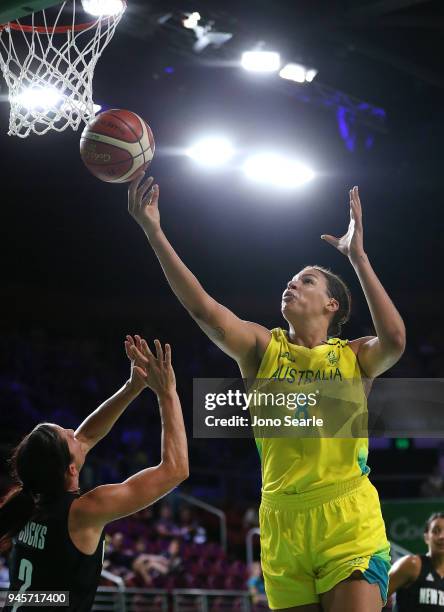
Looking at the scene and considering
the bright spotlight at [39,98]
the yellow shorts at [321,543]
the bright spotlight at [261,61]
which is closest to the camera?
the yellow shorts at [321,543]

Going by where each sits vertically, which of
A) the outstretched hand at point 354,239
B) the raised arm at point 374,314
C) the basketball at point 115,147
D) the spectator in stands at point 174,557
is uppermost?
the basketball at point 115,147

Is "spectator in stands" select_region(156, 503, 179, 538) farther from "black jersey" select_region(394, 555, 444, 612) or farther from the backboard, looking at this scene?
the backboard

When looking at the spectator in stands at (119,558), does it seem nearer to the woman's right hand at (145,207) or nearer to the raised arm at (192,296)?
the raised arm at (192,296)

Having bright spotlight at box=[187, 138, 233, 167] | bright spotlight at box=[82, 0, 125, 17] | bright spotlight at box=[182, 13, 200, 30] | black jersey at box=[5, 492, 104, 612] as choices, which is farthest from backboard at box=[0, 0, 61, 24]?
bright spotlight at box=[187, 138, 233, 167]

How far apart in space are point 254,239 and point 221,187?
7.88 ft

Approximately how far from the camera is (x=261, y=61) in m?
9.47

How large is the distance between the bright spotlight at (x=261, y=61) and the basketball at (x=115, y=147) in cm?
543

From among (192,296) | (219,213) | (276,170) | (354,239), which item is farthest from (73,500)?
(219,213)

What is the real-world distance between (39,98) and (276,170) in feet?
22.7

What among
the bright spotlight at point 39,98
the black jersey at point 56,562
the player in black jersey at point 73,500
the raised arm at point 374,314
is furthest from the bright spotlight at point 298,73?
the black jersey at point 56,562

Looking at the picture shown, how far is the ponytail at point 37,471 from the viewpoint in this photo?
118 inches

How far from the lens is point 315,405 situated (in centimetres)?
355

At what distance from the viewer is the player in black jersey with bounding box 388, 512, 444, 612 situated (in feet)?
17.4

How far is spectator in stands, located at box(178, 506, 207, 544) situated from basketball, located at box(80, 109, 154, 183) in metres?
8.07
